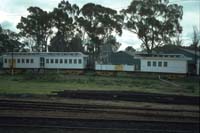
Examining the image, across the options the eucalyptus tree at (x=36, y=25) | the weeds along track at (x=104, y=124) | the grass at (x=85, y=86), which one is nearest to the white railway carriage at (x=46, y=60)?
the grass at (x=85, y=86)

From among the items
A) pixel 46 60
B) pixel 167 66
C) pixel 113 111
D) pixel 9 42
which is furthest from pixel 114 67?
pixel 113 111

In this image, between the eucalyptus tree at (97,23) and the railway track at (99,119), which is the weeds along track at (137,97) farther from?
the eucalyptus tree at (97,23)

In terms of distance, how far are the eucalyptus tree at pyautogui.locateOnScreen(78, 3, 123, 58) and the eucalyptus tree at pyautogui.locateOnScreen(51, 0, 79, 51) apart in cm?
300

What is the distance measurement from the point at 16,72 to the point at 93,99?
35.3 meters

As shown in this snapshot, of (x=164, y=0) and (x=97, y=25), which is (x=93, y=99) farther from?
(x=97, y=25)

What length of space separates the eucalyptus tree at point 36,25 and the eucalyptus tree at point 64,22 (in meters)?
1.83

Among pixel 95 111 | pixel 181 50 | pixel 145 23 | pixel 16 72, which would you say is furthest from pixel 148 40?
pixel 95 111

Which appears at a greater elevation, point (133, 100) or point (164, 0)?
point (164, 0)

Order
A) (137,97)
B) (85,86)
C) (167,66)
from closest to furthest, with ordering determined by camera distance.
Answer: (137,97) → (85,86) → (167,66)

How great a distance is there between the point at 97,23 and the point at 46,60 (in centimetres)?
2023

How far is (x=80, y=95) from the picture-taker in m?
21.0

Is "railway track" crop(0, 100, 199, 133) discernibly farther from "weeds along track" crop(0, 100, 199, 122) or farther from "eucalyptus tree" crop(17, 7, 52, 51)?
"eucalyptus tree" crop(17, 7, 52, 51)

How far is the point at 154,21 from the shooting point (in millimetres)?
58125

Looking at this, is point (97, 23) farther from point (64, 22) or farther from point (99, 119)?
point (99, 119)
